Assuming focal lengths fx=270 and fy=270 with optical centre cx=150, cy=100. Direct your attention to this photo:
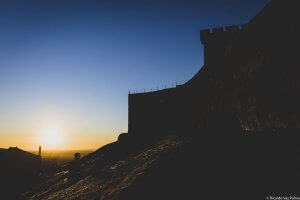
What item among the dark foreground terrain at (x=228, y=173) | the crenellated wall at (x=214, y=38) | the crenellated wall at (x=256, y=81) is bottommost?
the dark foreground terrain at (x=228, y=173)

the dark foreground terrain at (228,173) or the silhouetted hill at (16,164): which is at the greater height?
the dark foreground terrain at (228,173)

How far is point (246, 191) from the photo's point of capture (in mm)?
3061

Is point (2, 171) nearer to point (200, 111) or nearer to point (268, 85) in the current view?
point (200, 111)

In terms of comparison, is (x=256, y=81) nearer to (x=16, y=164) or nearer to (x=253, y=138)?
(x=253, y=138)

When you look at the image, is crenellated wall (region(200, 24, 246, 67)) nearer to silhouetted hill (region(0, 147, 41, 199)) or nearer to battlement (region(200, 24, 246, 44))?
battlement (region(200, 24, 246, 44))

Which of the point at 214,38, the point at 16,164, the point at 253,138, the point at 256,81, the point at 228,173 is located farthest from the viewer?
the point at 16,164

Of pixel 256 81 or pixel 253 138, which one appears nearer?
pixel 253 138

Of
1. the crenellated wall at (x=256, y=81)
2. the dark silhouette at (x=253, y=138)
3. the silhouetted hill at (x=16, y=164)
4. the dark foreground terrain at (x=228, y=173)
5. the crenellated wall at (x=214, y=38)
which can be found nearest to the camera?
the dark foreground terrain at (x=228, y=173)

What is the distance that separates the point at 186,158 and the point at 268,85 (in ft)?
5.37

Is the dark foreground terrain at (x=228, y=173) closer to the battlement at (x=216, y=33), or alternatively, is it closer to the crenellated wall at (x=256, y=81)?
the crenellated wall at (x=256, y=81)

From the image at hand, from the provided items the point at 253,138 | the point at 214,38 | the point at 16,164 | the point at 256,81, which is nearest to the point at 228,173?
the point at 253,138

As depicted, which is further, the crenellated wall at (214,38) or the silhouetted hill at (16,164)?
the silhouetted hill at (16,164)

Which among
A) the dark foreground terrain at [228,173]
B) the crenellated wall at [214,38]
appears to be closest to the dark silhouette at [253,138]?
the dark foreground terrain at [228,173]

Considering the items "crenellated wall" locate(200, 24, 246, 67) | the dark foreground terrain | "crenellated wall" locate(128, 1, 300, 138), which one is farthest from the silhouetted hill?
the dark foreground terrain
